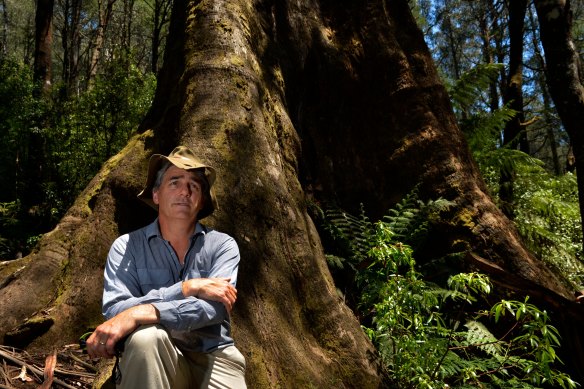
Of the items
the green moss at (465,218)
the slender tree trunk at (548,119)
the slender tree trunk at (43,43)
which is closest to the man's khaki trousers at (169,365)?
the green moss at (465,218)

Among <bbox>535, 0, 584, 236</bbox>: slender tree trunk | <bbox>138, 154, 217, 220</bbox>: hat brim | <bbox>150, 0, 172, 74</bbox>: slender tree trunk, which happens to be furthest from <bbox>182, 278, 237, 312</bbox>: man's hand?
<bbox>150, 0, 172, 74</bbox>: slender tree trunk

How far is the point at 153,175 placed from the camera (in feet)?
9.18

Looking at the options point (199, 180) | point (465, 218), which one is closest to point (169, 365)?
point (199, 180)

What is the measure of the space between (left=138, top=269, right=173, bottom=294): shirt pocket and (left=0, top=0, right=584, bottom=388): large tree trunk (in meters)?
0.65

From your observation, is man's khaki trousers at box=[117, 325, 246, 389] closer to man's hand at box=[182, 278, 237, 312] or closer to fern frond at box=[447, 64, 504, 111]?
man's hand at box=[182, 278, 237, 312]

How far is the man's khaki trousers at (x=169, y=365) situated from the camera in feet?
6.53

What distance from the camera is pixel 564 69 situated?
518 cm

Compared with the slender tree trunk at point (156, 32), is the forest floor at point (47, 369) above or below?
below

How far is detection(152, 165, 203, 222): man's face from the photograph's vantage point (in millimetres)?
2574

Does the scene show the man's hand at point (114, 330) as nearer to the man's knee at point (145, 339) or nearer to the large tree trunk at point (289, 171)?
the man's knee at point (145, 339)

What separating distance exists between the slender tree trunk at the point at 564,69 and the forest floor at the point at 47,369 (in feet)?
16.3

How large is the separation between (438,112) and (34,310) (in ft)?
15.5

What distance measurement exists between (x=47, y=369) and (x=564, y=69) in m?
5.48

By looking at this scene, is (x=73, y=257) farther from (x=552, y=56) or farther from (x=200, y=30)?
(x=552, y=56)
